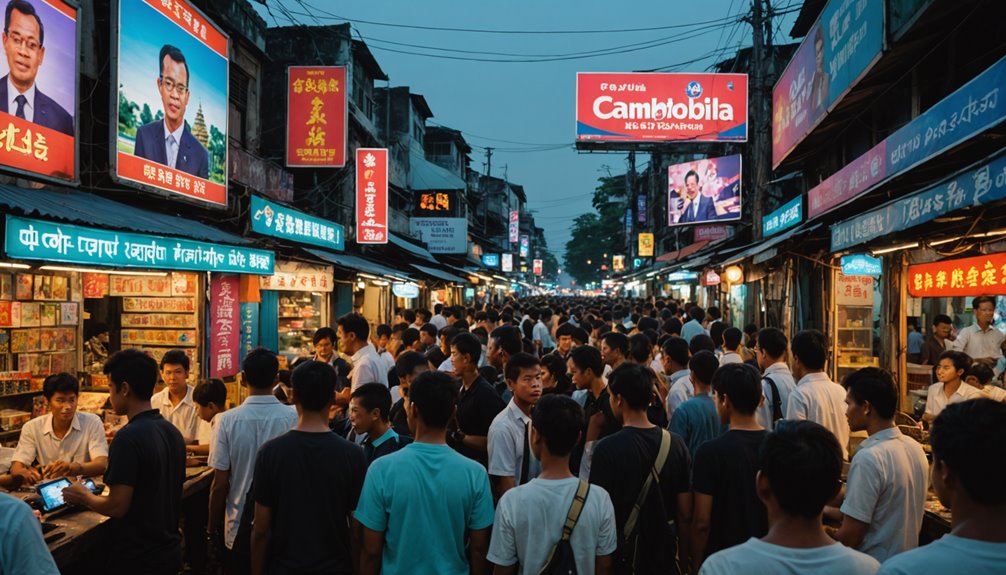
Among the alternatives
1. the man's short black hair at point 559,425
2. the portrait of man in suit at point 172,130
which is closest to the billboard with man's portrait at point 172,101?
the portrait of man in suit at point 172,130

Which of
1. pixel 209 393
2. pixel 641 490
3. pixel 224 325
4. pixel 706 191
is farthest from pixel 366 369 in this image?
pixel 706 191

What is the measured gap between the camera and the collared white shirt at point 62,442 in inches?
225

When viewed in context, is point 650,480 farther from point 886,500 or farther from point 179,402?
point 179,402

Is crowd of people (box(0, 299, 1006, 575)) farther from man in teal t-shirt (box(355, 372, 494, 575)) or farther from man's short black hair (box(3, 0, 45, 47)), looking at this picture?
man's short black hair (box(3, 0, 45, 47))

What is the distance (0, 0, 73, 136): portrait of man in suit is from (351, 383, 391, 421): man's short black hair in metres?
5.86

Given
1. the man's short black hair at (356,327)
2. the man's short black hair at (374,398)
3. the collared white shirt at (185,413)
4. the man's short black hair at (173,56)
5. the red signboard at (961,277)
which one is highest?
the man's short black hair at (173,56)

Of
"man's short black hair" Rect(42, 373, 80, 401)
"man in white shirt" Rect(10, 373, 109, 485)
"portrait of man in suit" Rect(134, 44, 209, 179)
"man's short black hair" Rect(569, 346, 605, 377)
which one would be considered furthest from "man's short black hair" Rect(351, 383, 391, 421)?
"portrait of man in suit" Rect(134, 44, 209, 179)

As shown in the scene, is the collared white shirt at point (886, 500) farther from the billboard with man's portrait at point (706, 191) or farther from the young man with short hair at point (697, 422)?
the billboard with man's portrait at point (706, 191)

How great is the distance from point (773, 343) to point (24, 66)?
334 inches

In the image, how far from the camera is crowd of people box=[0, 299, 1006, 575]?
233cm

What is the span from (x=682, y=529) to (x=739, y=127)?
21731mm

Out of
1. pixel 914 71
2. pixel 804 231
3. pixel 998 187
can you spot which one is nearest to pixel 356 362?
pixel 998 187

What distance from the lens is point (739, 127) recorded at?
2342cm

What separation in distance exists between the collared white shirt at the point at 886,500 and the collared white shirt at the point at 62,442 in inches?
225
